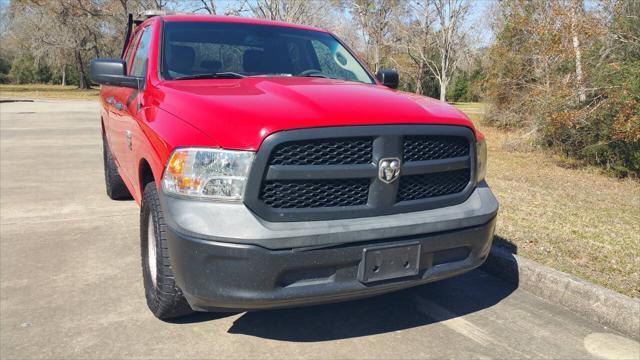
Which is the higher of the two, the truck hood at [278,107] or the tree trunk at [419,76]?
the truck hood at [278,107]

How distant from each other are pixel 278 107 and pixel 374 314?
1.57 metres

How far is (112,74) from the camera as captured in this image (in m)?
3.94

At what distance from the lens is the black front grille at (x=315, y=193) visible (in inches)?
104

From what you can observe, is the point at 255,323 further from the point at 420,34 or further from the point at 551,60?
the point at 420,34

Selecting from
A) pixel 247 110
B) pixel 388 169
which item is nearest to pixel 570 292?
pixel 388 169

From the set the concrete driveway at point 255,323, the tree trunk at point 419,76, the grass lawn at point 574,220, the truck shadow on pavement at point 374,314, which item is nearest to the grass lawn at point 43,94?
the tree trunk at point 419,76

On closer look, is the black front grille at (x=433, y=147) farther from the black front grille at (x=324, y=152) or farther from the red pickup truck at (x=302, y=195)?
the black front grille at (x=324, y=152)

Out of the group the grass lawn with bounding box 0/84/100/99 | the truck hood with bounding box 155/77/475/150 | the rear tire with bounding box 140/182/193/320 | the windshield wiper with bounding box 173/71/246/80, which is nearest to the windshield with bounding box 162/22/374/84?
the windshield wiper with bounding box 173/71/246/80

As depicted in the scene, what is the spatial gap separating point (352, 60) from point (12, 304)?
308cm

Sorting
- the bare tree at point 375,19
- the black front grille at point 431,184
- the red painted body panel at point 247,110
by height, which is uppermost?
the bare tree at point 375,19

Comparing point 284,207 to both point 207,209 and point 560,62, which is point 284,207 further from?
point 560,62

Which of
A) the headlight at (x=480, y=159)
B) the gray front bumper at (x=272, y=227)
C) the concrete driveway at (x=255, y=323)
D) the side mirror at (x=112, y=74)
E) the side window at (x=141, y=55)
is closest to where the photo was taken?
the gray front bumper at (x=272, y=227)

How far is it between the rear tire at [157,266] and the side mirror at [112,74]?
929 millimetres

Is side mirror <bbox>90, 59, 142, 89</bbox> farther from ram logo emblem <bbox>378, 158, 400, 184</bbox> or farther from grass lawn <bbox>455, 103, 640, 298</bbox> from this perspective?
grass lawn <bbox>455, 103, 640, 298</bbox>
